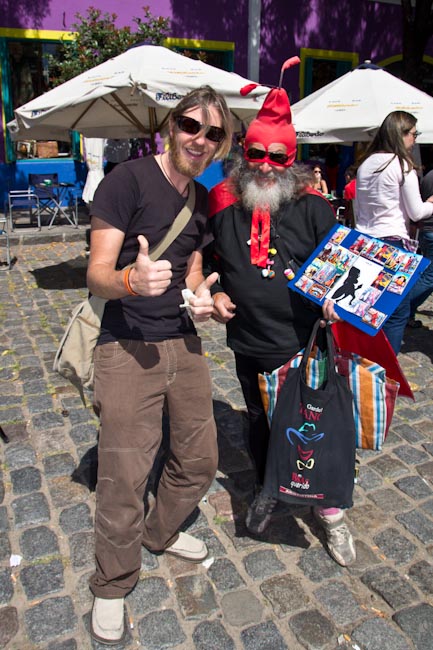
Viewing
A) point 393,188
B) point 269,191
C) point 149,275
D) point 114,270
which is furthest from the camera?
point 393,188

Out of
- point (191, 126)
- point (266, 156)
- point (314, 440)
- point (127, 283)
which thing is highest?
point (191, 126)

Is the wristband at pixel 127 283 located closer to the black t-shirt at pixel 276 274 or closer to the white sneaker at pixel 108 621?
the black t-shirt at pixel 276 274

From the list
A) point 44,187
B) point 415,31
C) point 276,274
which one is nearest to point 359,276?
point 276,274

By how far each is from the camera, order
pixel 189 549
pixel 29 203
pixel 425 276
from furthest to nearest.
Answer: pixel 29 203
pixel 425 276
pixel 189 549

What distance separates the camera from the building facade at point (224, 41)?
1127 cm

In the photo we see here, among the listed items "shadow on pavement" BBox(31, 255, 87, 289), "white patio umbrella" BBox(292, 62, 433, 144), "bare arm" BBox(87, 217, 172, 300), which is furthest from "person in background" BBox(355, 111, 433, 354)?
"shadow on pavement" BBox(31, 255, 87, 289)

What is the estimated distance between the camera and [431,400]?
4.51m

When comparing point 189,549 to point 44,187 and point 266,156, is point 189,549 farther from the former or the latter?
point 44,187

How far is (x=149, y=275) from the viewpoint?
74.6 inches

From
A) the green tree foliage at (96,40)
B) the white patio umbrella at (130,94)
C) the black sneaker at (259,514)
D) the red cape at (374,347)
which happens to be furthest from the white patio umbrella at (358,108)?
the black sneaker at (259,514)

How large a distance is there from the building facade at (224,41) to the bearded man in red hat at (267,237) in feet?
31.8

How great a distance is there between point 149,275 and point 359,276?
110 cm

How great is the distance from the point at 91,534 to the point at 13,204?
875 centimetres

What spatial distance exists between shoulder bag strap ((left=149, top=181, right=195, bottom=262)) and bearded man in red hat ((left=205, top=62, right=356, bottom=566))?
12.0 inches
